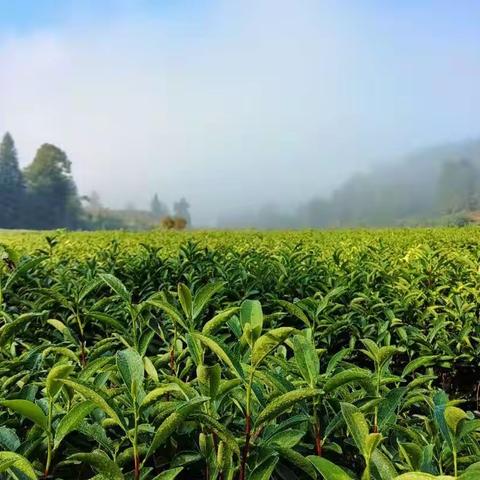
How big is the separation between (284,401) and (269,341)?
10cm

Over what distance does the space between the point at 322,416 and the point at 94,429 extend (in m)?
0.44

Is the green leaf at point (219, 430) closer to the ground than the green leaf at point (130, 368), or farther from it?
closer to the ground

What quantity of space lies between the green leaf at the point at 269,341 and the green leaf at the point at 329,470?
184mm

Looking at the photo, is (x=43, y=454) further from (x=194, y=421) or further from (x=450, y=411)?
(x=450, y=411)

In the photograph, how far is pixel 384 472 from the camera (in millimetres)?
975

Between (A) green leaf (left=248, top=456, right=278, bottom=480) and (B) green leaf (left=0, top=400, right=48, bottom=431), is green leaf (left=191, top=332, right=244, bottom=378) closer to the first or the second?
(A) green leaf (left=248, top=456, right=278, bottom=480)

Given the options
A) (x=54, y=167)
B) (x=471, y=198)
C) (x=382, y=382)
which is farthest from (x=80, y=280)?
(x=471, y=198)

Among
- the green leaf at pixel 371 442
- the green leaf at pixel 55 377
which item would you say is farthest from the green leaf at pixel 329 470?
the green leaf at pixel 55 377

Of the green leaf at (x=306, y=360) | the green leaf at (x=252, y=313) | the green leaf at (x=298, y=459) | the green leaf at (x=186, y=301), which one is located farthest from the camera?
the green leaf at (x=186, y=301)

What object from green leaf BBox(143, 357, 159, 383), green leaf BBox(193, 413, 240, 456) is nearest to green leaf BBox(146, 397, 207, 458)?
green leaf BBox(193, 413, 240, 456)

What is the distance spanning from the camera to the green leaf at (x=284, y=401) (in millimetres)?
1028

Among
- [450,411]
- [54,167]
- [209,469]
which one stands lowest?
[209,469]

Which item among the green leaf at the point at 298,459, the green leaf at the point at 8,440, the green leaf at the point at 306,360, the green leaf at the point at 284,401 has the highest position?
the green leaf at the point at 306,360

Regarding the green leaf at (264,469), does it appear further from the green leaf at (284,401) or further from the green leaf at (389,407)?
the green leaf at (389,407)
